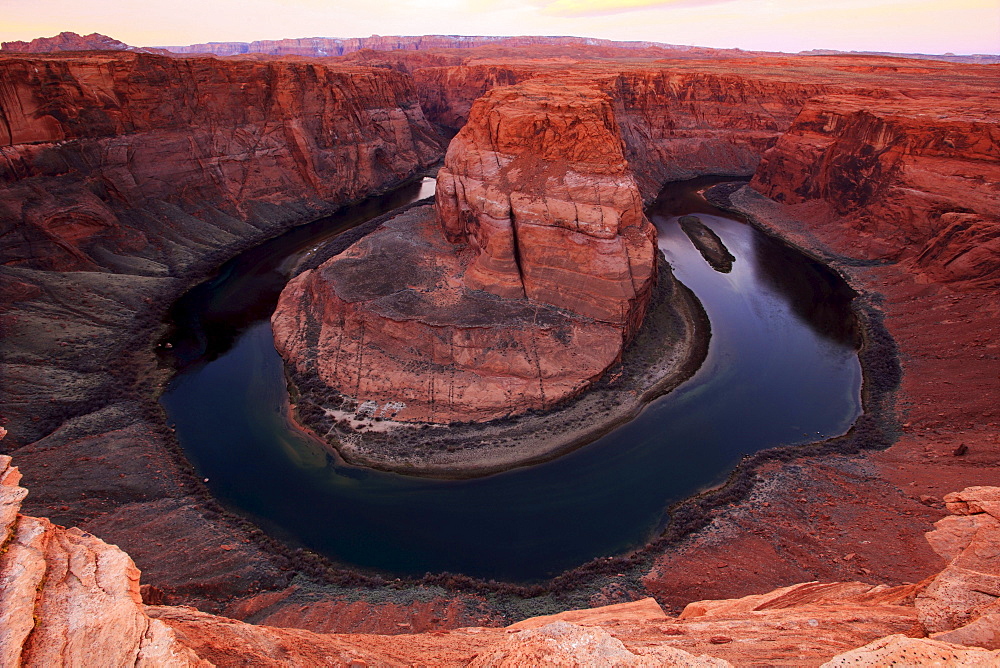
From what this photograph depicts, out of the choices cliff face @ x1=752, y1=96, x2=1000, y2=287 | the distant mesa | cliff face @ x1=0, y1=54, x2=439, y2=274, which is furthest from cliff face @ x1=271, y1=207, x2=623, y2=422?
the distant mesa

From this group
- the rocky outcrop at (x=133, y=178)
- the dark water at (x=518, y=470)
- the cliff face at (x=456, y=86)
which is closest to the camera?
the dark water at (x=518, y=470)

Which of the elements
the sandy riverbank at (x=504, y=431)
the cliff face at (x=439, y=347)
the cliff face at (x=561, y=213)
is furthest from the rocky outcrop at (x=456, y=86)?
the sandy riverbank at (x=504, y=431)

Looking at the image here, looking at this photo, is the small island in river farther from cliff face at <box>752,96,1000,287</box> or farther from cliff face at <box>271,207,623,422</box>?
cliff face at <box>752,96,1000,287</box>

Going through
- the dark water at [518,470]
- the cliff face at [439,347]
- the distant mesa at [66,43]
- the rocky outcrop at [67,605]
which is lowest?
the dark water at [518,470]

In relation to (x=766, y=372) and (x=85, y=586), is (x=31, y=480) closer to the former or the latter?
(x=85, y=586)

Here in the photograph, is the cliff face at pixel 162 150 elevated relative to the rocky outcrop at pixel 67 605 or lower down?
elevated

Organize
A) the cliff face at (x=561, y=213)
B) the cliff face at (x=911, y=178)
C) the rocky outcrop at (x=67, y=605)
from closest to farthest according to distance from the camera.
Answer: the rocky outcrop at (x=67, y=605), the cliff face at (x=561, y=213), the cliff face at (x=911, y=178)

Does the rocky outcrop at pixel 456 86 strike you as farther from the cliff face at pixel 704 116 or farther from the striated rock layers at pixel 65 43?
the striated rock layers at pixel 65 43
